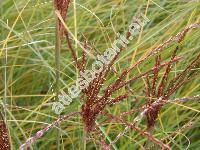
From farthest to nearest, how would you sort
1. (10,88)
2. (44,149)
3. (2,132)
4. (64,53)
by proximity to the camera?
(64,53)
(10,88)
(44,149)
(2,132)

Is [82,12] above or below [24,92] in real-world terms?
above

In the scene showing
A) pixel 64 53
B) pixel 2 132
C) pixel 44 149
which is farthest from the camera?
pixel 64 53

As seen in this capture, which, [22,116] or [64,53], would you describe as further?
[64,53]

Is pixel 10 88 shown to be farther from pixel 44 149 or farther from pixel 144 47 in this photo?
pixel 144 47

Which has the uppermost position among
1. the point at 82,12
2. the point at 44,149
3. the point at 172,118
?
the point at 82,12

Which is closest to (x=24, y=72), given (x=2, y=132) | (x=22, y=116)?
(x=22, y=116)

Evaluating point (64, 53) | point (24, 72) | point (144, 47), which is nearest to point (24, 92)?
point (24, 72)

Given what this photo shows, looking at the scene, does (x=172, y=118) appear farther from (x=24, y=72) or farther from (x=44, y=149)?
(x=24, y=72)

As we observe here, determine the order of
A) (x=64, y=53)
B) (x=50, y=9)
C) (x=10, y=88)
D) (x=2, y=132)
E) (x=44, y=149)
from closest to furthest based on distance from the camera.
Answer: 1. (x=2, y=132)
2. (x=44, y=149)
3. (x=10, y=88)
4. (x=64, y=53)
5. (x=50, y=9)

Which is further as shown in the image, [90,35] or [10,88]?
[90,35]
